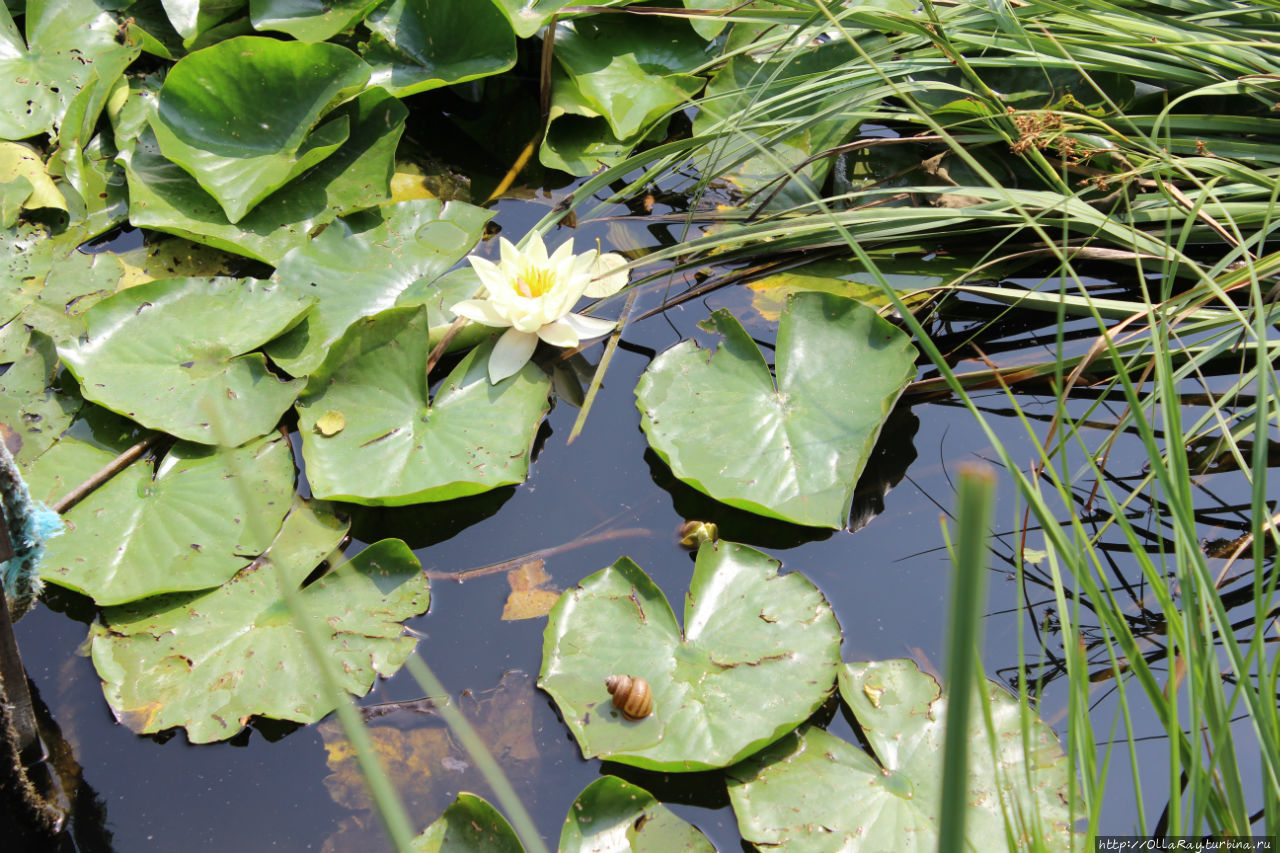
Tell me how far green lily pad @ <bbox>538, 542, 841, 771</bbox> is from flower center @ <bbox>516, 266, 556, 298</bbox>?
61cm

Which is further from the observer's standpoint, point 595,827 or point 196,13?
point 196,13

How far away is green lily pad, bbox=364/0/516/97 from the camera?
2.00m

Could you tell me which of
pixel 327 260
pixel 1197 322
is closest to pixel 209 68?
pixel 327 260

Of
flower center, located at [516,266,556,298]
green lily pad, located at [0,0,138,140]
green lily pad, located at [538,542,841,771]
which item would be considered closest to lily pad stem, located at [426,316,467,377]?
flower center, located at [516,266,556,298]

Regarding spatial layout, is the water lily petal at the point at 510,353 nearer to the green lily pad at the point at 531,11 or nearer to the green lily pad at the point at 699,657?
the green lily pad at the point at 699,657

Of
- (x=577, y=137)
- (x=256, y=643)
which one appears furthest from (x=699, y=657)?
(x=577, y=137)

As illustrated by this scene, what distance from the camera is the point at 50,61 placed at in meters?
2.02

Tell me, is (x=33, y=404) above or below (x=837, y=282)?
below

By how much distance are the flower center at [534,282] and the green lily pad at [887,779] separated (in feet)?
2.98

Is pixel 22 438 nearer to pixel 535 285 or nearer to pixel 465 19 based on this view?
pixel 535 285

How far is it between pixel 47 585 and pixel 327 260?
0.78 meters

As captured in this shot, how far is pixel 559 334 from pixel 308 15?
1.14 meters

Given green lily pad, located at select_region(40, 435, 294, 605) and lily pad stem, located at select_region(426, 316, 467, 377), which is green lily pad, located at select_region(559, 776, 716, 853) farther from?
lily pad stem, located at select_region(426, 316, 467, 377)

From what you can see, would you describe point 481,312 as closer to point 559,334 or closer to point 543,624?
point 559,334
